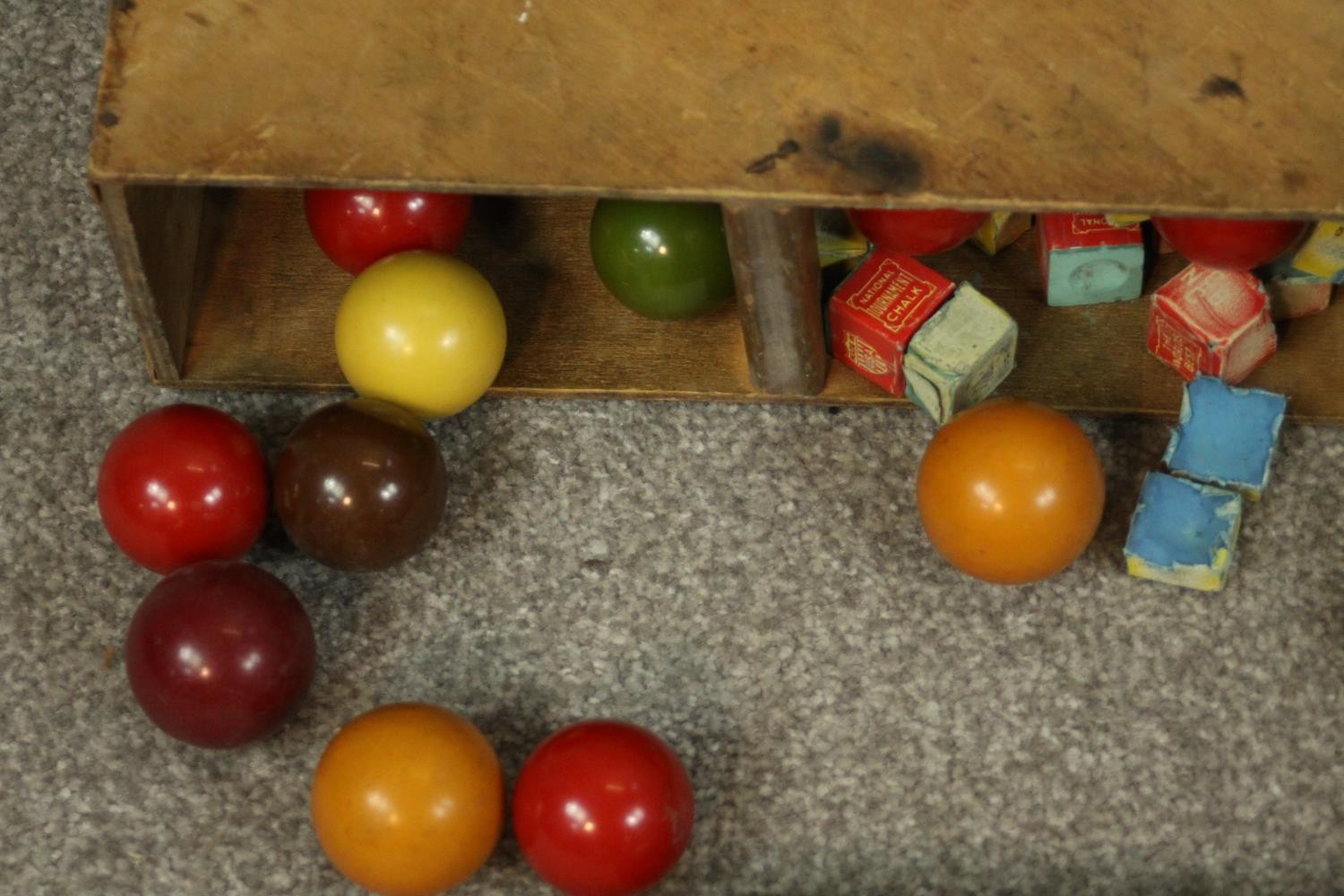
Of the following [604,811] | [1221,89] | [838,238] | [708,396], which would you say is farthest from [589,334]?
[1221,89]

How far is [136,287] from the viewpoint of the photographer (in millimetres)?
1284

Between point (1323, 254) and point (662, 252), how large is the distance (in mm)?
540

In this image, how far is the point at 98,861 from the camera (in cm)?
125

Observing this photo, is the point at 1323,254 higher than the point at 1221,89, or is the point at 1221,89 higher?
the point at 1221,89

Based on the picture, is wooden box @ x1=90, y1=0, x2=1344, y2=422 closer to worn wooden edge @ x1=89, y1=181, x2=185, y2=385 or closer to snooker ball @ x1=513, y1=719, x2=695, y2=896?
worn wooden edge @ x1=89, y1=181, x2=185, y2=385

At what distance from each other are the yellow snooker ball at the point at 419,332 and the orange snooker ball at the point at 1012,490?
0.37m

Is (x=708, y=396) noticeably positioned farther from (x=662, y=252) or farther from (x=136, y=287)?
(x=136, y=287)

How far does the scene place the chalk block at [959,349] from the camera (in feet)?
4.24

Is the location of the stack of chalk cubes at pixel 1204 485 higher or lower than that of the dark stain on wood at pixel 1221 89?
lower

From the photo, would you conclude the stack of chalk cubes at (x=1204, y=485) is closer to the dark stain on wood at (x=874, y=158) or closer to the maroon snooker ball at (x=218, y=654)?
the dark stain on wood at (x=874, y=158)

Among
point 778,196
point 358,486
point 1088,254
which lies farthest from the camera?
point 1088,254

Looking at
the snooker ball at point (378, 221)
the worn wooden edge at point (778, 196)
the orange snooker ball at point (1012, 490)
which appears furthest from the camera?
the snooker ball at point (378, 221)

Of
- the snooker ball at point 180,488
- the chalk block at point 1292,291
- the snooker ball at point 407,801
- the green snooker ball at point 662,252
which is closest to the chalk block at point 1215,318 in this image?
the chalk block at point 1292,291

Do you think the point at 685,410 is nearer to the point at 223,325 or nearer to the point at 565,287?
the point at 565,287
